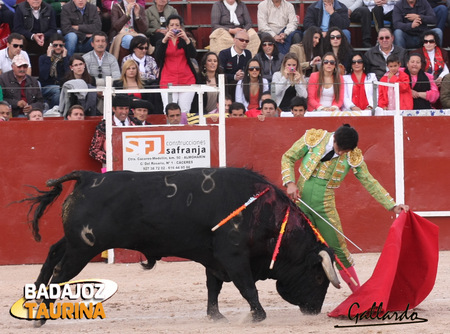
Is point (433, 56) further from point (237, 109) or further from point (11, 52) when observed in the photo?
point (11, 52)

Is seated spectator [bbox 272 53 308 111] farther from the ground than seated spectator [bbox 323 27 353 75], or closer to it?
closer to it

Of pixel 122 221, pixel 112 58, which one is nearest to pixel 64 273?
pixel 122 221

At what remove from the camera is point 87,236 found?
22.1 feet

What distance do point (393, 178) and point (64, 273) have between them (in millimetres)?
4942

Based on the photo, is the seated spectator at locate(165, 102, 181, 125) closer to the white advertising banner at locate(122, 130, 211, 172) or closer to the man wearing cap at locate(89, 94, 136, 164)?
the white advertising banner at locate(122, 130, 211, 172)

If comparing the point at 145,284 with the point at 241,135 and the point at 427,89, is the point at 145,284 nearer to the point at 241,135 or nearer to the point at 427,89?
the point at 241,135

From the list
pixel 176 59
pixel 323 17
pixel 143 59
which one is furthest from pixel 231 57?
pixel 323 17

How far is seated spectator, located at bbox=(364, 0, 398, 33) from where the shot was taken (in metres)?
14.1

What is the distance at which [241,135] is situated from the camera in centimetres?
1034

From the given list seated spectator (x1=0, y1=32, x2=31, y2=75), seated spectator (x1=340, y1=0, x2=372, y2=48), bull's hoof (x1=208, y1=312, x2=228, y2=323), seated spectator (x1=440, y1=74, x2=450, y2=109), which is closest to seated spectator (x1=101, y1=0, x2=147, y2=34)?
seated spectator (x1=0, y1=32, x2=31, y2=75)

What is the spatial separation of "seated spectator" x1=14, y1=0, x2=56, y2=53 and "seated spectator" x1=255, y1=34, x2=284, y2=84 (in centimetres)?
274

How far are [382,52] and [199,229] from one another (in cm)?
668

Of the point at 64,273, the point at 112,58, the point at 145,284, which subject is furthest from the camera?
the point at 112,58

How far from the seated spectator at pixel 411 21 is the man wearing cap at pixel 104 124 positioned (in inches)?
200
